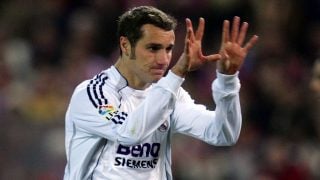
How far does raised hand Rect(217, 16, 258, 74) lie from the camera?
493 cm

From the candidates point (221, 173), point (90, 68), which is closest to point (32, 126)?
point (90, 68)

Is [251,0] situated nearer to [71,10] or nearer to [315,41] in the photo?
[315,41]

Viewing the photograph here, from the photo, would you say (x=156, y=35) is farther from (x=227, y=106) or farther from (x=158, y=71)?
(x=227, y=106)

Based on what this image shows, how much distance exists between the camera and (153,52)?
5148mm

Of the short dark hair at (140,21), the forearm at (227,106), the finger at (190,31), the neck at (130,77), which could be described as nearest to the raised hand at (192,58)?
the finger at (190,31)

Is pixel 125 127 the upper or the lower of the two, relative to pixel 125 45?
lower

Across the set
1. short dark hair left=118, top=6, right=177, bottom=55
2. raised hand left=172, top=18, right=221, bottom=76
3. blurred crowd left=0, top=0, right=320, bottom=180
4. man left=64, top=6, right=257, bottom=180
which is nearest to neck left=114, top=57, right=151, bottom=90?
man left=64, top=6, right=257, bottom=180

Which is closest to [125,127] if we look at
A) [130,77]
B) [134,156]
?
[134,156]

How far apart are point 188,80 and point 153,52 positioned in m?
4.31

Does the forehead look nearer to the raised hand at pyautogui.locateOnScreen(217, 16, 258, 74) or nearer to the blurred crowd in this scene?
the raised hand at pyautogui.locateOnScreen(217, 16, 258, 74)

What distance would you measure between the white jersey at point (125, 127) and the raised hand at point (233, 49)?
6 centimetres

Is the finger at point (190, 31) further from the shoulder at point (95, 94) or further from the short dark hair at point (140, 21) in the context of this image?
the shoulder at point (95, 94)

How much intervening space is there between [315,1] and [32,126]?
299cm

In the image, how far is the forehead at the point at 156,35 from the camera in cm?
512
